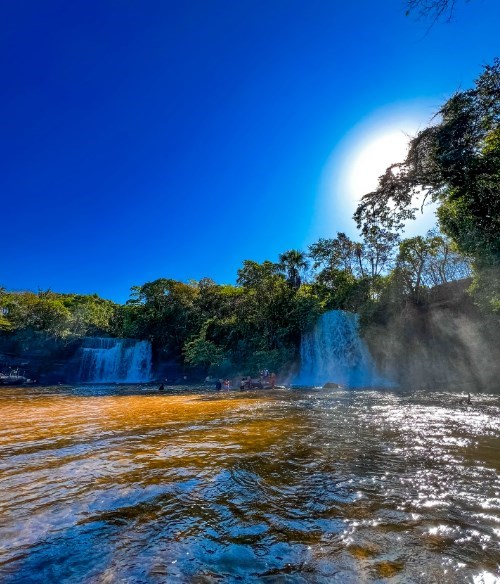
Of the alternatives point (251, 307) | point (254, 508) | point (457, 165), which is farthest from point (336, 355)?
point (254, 508)

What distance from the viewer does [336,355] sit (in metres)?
34.9

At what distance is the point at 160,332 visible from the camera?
50844mm

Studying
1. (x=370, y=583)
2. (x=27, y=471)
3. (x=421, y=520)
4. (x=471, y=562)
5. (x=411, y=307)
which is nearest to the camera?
(x=370, y=583)

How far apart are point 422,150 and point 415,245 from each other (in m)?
28.1

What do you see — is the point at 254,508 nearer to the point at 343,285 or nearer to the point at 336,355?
the point at 336,355

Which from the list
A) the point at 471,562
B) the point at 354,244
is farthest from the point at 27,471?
the point at 354,244

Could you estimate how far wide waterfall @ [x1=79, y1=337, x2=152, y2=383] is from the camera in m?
45.7

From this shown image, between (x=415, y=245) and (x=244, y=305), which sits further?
(x=244, y=305)

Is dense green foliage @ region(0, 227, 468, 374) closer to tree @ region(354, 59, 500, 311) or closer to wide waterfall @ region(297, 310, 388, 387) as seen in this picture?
wide waterfall @ region(297, 310, 388, 387)

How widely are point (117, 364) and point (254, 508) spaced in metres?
45.7

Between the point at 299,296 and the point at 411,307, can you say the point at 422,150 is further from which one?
the point at 299,296

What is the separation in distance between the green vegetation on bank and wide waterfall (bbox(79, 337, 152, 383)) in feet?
11.9

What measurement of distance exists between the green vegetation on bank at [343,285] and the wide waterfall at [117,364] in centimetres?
363

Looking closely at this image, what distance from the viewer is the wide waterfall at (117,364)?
4566cm
